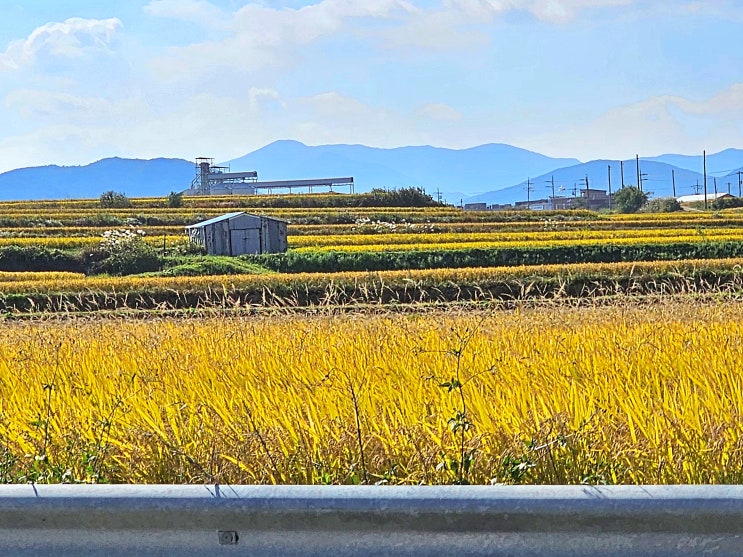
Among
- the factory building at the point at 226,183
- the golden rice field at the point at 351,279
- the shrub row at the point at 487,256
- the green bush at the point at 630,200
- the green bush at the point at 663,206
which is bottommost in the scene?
the golden rice field at the point at 351,279

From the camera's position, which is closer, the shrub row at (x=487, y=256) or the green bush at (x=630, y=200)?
the shrub row at (x=487, y=256)

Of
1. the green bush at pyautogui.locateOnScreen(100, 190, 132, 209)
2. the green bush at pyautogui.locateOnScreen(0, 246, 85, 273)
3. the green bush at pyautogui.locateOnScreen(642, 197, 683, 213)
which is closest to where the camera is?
the green bush at pyautogui.locateOnScreen(0, 246, 85, 273)

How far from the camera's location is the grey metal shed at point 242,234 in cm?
4866

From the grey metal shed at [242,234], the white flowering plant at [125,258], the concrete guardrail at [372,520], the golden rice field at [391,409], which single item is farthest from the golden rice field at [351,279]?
the concrete guardrail at [372,520]

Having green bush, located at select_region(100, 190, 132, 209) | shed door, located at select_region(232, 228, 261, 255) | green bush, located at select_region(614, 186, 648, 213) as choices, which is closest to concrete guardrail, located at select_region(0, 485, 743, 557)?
shed door, located at select_region(232, 228, 261, 255)

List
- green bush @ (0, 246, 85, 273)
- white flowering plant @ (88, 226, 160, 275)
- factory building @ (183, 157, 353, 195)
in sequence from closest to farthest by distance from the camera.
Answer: white flowering plant @ (88, 226, 160, 275) < green bush @ (0, 246, 85, 273) < factory building @ (183, 157, 353, 195)

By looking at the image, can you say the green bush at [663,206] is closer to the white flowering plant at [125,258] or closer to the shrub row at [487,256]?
the shrub row at [487,256]

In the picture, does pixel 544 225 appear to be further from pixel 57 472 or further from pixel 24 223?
pixel 57 472

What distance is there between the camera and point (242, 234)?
161ft

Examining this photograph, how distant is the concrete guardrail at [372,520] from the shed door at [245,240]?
46519 millimetres

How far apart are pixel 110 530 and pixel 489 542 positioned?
3.63 ft

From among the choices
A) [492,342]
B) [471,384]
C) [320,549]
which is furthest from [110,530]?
[492,342]

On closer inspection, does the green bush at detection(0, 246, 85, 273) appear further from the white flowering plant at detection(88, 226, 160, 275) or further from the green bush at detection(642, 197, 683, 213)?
the green bush at detection(642, 197, 683, 213)

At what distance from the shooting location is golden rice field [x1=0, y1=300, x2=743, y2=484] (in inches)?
152
